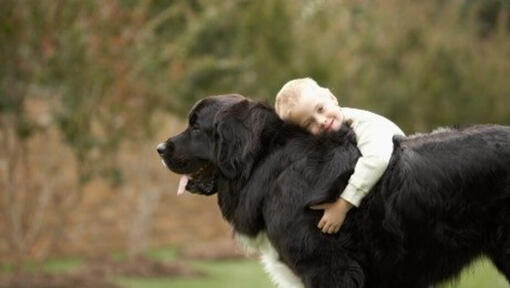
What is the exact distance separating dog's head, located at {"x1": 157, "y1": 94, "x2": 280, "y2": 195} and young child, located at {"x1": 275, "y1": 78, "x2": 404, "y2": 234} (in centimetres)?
19

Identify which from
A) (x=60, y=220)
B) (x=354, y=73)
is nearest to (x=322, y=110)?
(x=60, y=220)

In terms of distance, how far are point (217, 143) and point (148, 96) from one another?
277 inches

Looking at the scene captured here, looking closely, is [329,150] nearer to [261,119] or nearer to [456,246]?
[261,119]

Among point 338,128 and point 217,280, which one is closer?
point 338,128

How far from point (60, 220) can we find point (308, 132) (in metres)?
7.15

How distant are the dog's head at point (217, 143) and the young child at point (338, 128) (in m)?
0.19

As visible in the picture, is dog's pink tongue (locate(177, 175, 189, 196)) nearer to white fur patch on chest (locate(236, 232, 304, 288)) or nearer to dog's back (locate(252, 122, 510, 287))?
white fur patch on chest (locate(236, 232, 304, 288))

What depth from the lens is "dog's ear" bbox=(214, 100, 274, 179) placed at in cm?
485

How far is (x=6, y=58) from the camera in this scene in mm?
9742

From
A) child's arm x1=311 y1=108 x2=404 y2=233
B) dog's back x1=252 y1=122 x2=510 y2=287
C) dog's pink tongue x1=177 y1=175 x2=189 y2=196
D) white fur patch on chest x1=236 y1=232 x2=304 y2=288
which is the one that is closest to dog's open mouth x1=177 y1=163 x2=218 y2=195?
dog's pink tongue x1=177 y1=175 x2=189 y2=196

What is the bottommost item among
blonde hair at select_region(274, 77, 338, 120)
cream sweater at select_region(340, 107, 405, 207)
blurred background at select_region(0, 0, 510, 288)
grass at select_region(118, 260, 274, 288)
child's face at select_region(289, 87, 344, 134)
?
cream sweater at select_region(340, 107, 405, 207)

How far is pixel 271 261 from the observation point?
4.82 meters

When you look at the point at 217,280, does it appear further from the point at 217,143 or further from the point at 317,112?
the point at 317,112

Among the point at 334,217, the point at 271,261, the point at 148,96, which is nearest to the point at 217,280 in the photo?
the point at 148,96
